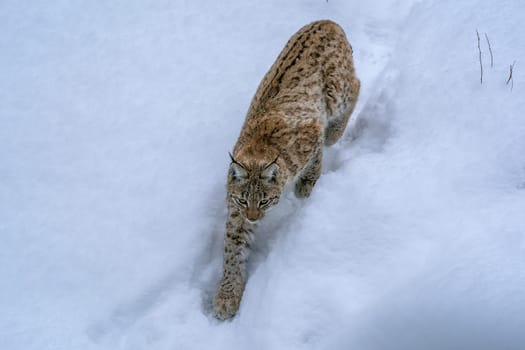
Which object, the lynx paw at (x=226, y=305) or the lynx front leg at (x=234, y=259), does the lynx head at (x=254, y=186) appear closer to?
the lynx front leg at (x=234, y=259)

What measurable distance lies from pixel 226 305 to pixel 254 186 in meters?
0.91

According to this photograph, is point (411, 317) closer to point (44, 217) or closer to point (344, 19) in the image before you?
point (44, 217)

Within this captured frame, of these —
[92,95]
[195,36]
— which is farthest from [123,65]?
[195,36]

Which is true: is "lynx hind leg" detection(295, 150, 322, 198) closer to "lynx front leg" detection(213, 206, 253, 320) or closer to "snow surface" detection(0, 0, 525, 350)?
"snow surface" detection(0, 0, 525, 350)

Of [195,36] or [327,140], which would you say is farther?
[195,36]

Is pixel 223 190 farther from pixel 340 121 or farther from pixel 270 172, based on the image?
pixel 340 121

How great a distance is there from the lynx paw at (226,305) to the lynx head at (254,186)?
0.59 m

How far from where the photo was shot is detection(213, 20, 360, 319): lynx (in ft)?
11.4

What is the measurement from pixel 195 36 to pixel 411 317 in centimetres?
383

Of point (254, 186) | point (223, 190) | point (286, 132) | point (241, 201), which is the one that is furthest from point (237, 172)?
point (223, 190)

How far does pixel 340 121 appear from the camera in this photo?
444cm

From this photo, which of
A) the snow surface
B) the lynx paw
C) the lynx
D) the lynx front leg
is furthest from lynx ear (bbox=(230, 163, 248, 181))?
the lynx paw

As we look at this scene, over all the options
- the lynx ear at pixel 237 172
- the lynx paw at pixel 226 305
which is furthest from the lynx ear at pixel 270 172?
the lynx paw at pixel 226 305

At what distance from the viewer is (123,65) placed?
495cm
